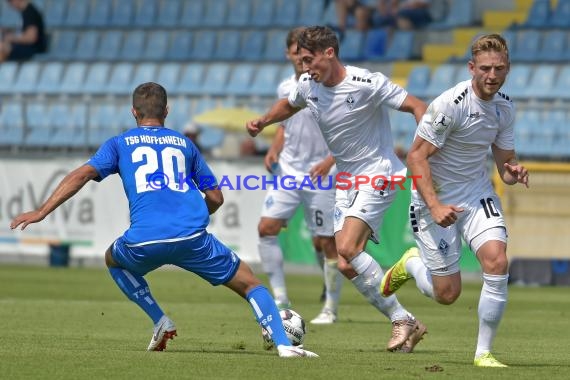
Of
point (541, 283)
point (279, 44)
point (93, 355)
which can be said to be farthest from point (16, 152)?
point (93, 355)

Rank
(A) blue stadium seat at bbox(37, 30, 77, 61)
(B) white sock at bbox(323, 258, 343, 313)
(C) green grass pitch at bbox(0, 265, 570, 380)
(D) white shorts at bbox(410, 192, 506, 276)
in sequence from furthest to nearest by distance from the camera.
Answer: (A) blue stadium seat at bbox(37, 30, 77, 61) < (B) white sock at bbox(323, 258, 343, 313) < (D) white shorts at bbox(410, 192, 506, 276) < (C) green grass pitch at bbox(0, 265, 570, 380)

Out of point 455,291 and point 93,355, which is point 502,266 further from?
point 93,355

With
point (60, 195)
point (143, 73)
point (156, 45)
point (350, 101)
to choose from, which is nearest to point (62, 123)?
point (143, 73)

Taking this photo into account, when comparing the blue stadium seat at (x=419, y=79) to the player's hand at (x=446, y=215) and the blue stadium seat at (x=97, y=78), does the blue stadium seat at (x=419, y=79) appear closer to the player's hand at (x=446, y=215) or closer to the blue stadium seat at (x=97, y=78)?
the blue stadium seat at (x=97, y=78)

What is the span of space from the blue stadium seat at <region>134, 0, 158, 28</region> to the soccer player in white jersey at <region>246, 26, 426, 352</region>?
63.9 ft

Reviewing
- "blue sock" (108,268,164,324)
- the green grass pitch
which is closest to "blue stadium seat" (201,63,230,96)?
the green grass pitch

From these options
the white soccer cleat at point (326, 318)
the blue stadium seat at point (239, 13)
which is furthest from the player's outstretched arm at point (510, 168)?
the blue stadium seat at point (239, 13)

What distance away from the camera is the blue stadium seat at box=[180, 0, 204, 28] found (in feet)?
95.9

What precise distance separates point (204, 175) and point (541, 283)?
11.5m

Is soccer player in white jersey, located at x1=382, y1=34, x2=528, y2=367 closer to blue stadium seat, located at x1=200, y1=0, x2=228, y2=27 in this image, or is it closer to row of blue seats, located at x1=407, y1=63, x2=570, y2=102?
row of blue seats, located at x1=407, y1=63, x2=570, y2=102

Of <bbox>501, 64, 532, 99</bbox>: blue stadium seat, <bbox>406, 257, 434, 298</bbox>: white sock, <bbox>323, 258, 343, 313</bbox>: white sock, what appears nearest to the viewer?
<bbox>406, 257, 434, 298</bbox>: white sock

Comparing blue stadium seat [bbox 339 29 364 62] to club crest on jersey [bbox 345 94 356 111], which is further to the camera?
blue stadium seat [bbox 339 29 364 62]

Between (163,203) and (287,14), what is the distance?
1996 centimetres

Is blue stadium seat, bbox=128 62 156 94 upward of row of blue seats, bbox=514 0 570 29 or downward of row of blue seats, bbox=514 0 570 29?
downward
